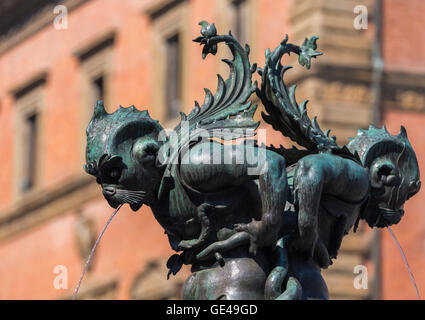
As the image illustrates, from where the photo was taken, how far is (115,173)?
5.59 m

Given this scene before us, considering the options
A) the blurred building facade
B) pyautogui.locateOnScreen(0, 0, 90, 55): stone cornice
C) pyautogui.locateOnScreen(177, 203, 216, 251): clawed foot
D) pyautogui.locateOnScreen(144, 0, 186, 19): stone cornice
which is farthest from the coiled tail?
pyautogui.locateOnScreen(0, 0, 90, 55): stone cornice

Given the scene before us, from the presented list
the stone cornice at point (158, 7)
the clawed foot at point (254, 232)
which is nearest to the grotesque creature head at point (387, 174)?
the clawed foot at point (254, 232)

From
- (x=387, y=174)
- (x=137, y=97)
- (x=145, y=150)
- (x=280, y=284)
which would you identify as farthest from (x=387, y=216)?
(x=137, y=97)

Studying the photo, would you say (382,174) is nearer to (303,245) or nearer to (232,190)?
(303,245)

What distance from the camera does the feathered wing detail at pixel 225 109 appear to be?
5.71 metres

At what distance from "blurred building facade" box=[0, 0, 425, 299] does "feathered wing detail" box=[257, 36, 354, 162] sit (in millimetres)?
14976

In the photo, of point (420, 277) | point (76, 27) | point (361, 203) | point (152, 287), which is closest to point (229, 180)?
point (361, 203)

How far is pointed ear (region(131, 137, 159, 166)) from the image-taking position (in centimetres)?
561

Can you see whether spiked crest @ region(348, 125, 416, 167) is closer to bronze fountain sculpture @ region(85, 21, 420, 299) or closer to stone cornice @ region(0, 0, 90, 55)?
bronze fountain sculpture @ region(85, 21, 420, 299)

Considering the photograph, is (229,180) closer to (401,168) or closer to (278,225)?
(278,225)

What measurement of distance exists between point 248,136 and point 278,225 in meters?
0.34

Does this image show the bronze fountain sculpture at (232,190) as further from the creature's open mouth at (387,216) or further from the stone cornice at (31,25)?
the stone cornice at (31,25)

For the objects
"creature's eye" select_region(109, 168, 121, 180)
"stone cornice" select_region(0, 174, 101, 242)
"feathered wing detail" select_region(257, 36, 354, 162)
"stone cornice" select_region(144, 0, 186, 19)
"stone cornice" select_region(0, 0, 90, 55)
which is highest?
"stone cornice" select_region(0, 0, 90, 55)

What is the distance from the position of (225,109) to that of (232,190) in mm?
331
